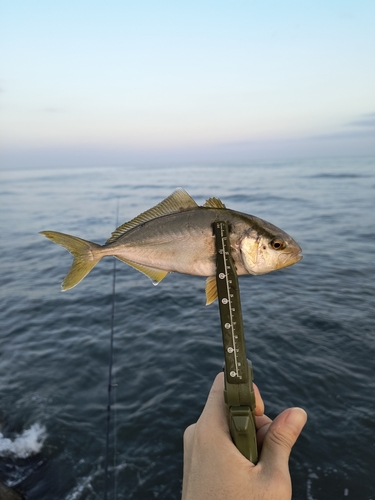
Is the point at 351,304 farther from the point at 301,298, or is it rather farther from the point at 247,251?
the point at 247,251

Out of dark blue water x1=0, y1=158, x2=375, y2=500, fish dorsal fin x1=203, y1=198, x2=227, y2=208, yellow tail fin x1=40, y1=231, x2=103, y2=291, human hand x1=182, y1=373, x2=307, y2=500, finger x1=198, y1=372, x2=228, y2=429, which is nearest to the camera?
human hand x1=182, y1=373, x2=307, y2=500

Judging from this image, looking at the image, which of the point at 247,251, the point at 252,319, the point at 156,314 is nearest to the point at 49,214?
the point at 156,314

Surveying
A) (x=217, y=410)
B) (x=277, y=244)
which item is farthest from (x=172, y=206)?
(x=217, y=410)

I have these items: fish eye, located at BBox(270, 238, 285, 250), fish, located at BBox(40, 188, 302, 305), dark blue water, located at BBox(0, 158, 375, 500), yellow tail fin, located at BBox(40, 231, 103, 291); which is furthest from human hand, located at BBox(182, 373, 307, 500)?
dark blue water, located at BBox(0, 158, 375, 500)

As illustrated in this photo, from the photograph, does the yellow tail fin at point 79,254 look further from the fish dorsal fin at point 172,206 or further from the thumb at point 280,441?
the thumb at point 280,441

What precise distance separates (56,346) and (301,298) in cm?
800

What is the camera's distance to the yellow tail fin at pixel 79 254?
2894 mm

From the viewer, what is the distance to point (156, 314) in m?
12.1

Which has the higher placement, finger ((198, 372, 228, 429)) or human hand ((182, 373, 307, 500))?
finger ((198, 372, 228, 429))

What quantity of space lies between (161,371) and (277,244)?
24.0ft

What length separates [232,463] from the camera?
2.27 metres

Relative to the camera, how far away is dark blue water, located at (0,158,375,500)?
6637 mm

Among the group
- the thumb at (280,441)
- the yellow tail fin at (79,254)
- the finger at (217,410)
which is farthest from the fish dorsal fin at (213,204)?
the thumb at (280,441)

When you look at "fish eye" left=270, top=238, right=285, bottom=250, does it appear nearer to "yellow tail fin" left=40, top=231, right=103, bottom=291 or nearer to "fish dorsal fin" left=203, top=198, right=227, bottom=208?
"fish dorsal fin" left=203, top=198, right=227, bottom=208
